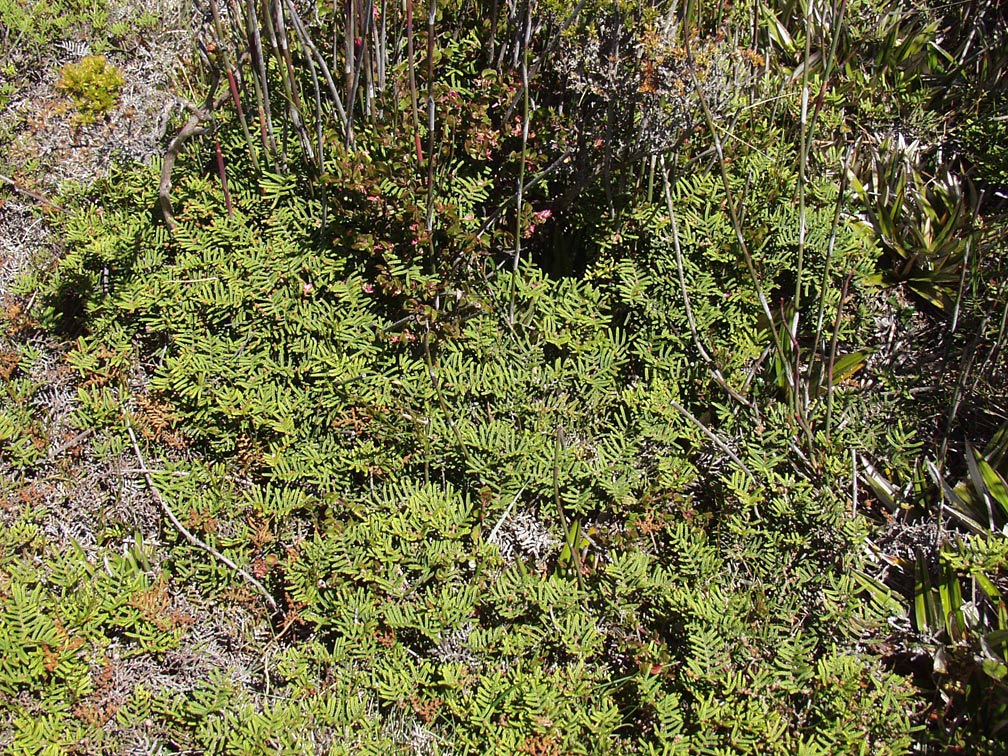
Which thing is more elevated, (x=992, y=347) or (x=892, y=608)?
(x=992, y=347)

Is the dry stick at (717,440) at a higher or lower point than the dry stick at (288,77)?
lower

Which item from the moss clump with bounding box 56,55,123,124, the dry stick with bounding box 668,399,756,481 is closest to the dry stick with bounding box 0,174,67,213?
the moss clump with bounding box 56,55,123,124

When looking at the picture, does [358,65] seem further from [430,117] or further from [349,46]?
[430,117]

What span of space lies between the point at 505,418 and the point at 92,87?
7.54 ft

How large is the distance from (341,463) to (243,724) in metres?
0.81

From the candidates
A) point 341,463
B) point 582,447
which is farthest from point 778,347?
point 341,463

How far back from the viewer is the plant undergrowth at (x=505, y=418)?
2.34m

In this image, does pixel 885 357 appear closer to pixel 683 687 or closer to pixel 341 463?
pixel 683 687

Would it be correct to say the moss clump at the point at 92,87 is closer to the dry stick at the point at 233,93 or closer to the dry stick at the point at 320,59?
the dry stick at the point at 233,93

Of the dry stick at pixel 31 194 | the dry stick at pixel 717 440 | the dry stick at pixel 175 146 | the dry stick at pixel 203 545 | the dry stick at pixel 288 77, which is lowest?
the dry stick at pixel 203 545

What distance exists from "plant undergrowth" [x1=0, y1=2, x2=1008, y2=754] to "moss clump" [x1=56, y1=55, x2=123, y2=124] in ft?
1.81

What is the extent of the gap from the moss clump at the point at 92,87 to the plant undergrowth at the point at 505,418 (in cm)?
55

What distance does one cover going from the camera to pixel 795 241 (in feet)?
9.25

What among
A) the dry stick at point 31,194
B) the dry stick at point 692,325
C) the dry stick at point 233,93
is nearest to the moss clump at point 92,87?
the dry stick at point 31,194
